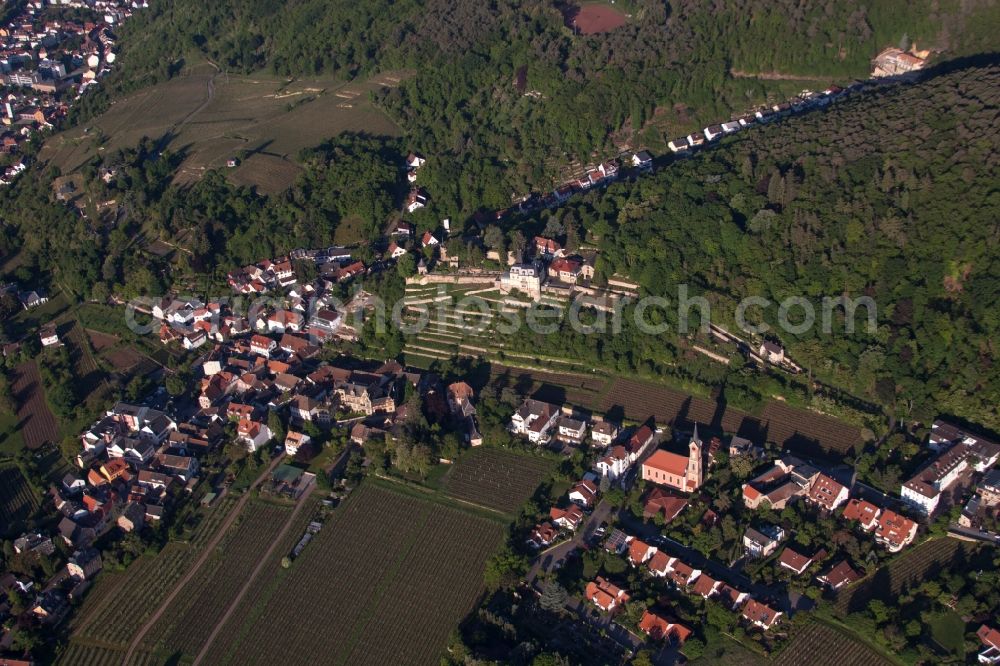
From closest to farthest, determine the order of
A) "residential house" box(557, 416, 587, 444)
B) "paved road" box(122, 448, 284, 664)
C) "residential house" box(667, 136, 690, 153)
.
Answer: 1. "paved road" box(122, 448, 284, 664)
2. "residential house" box(557, 416, 587, 444)
3. "residential house" box(667, 136, 690, 153)

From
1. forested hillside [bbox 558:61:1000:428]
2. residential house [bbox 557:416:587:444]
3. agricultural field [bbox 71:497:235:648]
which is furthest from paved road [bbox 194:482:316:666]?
forested hillside [bbox 558:61:1000:428]

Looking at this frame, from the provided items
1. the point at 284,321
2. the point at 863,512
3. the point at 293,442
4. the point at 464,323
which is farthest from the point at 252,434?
the point at 863,512

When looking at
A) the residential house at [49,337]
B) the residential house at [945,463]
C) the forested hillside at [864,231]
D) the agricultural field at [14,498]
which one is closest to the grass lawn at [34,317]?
the residential house at [49,337]

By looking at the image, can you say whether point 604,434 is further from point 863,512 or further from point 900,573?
point 900,573

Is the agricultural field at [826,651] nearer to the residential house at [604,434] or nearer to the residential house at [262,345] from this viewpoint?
the residential house at [604,434]

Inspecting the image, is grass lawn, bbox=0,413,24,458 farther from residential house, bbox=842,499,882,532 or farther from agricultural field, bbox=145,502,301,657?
residential house, bbox=842,499,882,532

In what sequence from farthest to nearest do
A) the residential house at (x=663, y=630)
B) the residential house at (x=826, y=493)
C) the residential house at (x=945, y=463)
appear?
1. the residential house at (x=826, y=493)
2. the residential house at (x=945, y=463)
3. the residential house at (x=663, y=630)
